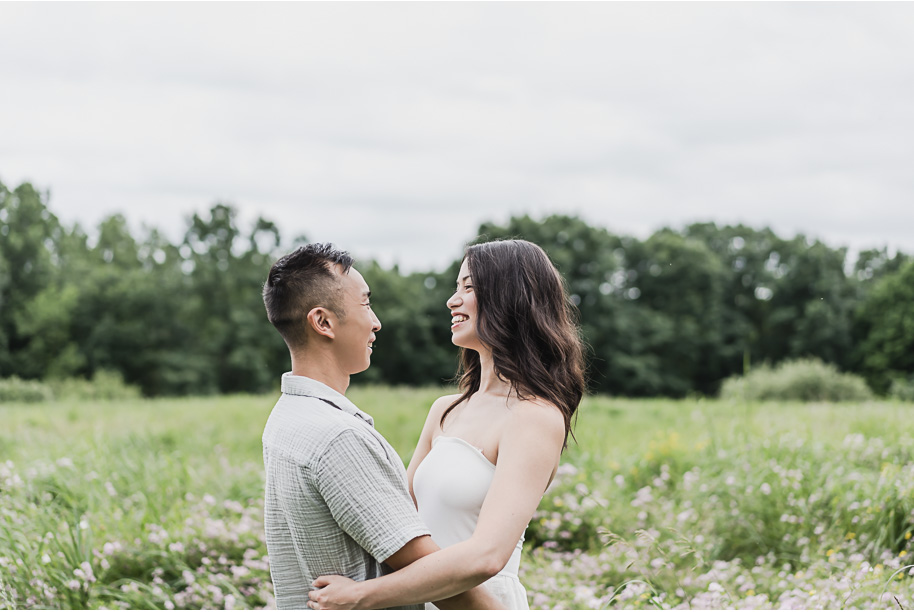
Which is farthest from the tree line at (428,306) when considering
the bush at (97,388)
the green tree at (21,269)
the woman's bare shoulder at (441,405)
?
the woman's bare shoulder at (441,405)

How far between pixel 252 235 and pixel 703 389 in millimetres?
23032

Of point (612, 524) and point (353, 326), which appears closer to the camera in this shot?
point (353, 326)

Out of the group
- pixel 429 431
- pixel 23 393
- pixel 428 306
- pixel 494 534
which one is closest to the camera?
pixel 494 534

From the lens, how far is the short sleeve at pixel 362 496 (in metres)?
1.94

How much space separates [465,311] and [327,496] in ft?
3.09

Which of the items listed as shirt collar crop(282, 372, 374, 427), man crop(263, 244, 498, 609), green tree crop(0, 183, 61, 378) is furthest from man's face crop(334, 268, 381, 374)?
green tree crop(0, 183, 61, 378)

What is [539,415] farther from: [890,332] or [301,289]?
[890,332]

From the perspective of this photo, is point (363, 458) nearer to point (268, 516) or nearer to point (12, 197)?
point (268, 516)

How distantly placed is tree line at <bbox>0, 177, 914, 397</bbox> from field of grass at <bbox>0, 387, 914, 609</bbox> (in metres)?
24.4

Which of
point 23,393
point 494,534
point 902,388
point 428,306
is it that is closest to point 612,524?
point 494,534

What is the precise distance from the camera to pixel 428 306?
36.4 metres

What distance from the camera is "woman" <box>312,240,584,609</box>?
2.33m

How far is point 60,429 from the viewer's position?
10.7 metres

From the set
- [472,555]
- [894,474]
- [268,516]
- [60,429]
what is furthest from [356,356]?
[60,429]
